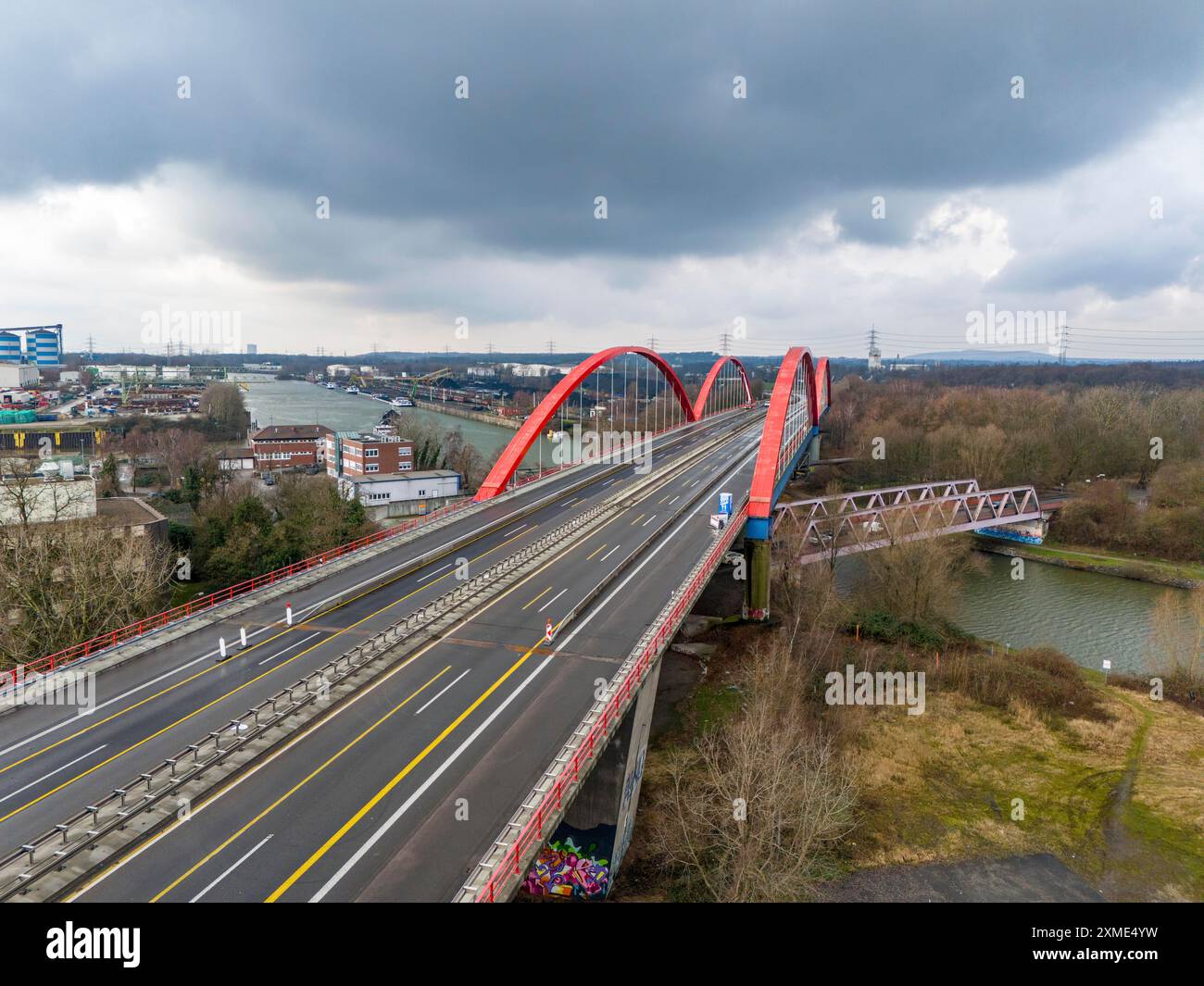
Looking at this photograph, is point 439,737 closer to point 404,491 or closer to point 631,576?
point 631,576

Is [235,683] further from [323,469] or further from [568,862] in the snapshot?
[323,469]

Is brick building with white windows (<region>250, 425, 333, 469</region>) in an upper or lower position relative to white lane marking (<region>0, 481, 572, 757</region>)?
upper

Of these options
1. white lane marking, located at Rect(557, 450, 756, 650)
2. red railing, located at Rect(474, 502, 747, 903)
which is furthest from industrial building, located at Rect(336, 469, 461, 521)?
red railing, located at Rect(474, 502, 747, 903)

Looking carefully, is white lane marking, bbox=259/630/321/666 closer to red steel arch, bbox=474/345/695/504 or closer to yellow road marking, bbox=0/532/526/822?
yellow road marking, bbox=0/532/526/822

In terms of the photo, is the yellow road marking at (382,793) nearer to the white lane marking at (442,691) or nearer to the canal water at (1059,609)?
the white lane marking at (442,691)

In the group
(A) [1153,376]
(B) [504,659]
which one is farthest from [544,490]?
(A) [1153,376]
